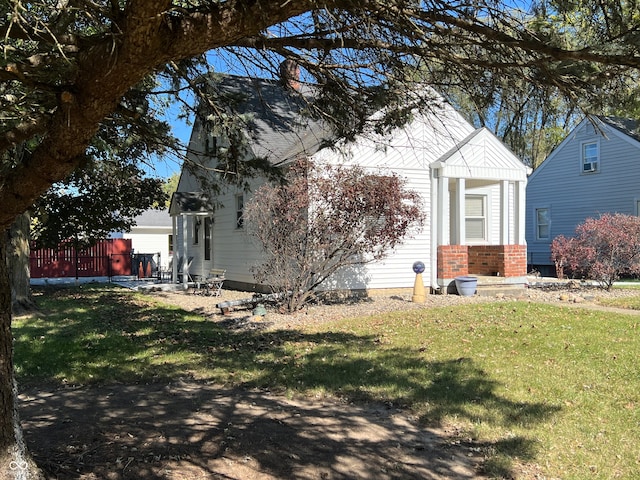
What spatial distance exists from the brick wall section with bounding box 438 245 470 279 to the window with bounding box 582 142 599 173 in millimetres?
12686

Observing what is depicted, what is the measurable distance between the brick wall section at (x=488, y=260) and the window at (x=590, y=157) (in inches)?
446

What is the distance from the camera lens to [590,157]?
2366cm

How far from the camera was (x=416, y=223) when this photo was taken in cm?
1379

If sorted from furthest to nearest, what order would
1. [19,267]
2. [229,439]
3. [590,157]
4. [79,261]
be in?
[79,261]
[590,157]
[19,267]
[229,439]

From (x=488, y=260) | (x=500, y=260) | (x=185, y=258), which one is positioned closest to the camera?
(x=500, y=260)

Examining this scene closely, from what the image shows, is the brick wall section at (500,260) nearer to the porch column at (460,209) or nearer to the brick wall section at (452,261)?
the brick wall section at (452,261)

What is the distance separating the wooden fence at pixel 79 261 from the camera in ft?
87.5

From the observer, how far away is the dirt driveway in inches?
151

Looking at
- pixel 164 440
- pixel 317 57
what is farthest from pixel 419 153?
pixel 164 440

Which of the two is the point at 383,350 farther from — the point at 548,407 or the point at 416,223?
the point at 416,223

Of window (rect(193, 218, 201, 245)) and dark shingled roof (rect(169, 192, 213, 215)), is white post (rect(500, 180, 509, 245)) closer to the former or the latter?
dark shingled roof (rect(169, 192, 213, 215))

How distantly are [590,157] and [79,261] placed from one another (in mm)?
25680

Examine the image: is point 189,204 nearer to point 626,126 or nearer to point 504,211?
point 504,211

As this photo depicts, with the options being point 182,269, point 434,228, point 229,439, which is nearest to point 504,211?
point 434,228
